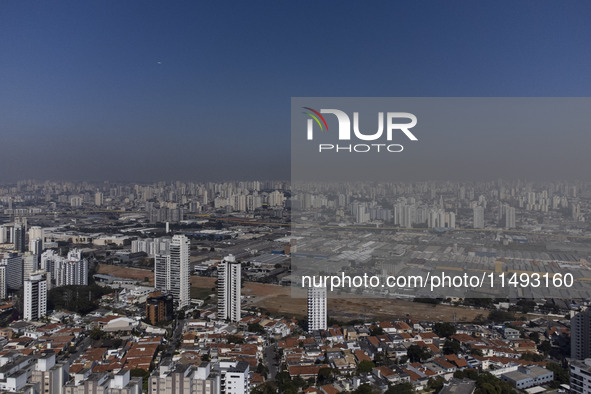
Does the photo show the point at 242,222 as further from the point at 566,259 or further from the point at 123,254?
the point at 566,259

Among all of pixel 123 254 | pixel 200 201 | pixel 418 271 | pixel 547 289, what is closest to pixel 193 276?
pixel 123 254

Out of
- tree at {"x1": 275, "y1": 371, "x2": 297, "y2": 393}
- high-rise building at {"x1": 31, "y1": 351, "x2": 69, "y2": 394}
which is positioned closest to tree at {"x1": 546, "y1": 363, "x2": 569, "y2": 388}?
tree at {"x1": 275, "y1": 371, "x2": 297, "y2": 393}

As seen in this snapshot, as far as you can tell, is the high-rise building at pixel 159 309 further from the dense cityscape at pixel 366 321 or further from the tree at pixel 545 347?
the tree at pixel 545 347

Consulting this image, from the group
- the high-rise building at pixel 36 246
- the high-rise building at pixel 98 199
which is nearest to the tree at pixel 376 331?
the high-rise building at pixel 36 246

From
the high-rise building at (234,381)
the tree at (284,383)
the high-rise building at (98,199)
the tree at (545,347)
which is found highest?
the high-rise building at (98,199)

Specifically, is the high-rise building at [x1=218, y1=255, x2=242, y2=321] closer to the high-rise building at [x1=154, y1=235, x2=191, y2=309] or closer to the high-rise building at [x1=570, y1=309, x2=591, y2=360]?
the high-rise building at [x1=154, y1=235, x2=191, y2=309]

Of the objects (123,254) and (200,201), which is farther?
(200,201)

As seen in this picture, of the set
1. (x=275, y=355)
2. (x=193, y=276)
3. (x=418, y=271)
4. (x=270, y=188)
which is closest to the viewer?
→ (x=418, y=271)

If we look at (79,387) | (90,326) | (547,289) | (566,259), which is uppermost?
(566,259)
